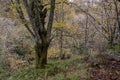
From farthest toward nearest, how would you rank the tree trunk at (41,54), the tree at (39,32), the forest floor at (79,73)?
Answer: the tree trunk at (41,54) → the tree at (39,32) → the forest floor at (79,73)

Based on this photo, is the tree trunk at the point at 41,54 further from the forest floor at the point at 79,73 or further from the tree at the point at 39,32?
the forest floor at the point at 79,73

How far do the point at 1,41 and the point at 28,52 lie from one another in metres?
2.57

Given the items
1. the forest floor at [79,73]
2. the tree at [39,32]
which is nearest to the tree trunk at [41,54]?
the tree at [39,32]

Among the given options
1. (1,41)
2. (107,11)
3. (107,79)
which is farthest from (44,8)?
(1,41)

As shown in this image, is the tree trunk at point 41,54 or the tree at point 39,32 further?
the tree trunk at point 41,54

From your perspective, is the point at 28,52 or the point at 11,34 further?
the point at 11,34

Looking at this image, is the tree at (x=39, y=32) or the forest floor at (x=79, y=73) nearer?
the forest floor at (x=79, y=73)

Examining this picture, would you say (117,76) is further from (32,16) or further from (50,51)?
(50,51)

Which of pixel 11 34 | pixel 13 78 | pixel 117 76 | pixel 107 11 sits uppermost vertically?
pixel 107 11

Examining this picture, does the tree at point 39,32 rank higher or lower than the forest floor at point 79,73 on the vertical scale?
higher

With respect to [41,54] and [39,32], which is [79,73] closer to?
[41,54]

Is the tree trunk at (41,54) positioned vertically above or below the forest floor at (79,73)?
above

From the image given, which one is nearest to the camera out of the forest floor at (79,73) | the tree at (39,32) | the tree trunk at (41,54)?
the forest floor at (79,73)

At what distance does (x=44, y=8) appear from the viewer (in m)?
7.86
